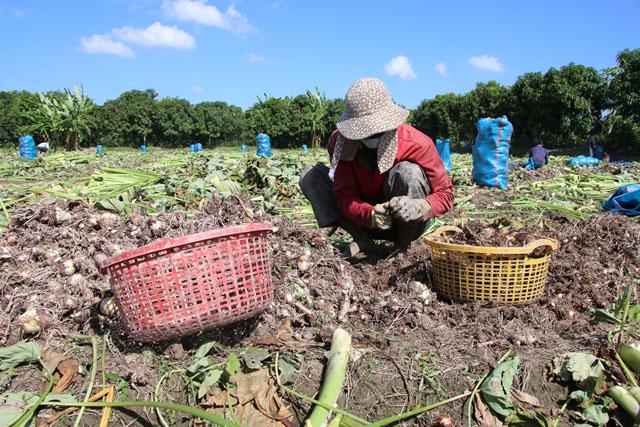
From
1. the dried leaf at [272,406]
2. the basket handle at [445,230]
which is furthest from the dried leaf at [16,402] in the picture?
the basket handle at [445,230]

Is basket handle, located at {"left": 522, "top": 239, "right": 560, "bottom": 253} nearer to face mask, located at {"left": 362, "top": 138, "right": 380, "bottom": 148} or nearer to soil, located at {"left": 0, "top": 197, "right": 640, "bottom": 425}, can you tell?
soil, located at {"left": 0, "top": 197, "right": 640, "bottom": 425}

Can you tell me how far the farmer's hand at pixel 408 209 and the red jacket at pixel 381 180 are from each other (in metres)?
0.08

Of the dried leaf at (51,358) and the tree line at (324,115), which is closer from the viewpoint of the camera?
the dried leaf at (51,358)

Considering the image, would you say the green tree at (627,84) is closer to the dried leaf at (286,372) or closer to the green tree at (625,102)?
the green tree at (625,102)

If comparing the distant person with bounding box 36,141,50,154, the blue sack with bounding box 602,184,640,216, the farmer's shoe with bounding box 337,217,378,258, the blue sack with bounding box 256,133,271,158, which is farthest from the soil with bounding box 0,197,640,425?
the distant person with bounding box 36,141,50,154

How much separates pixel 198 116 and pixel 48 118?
26.7 metres

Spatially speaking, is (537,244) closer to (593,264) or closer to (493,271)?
(493,271)

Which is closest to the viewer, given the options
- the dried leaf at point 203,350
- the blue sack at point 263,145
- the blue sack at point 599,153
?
the dried leaf at point 203,350

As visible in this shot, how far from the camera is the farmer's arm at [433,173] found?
109 inches

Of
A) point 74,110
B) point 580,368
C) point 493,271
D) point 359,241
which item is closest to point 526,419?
point 580,368

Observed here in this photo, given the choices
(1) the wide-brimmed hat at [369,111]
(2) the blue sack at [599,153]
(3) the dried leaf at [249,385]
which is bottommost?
(2) the blue sack at [599,153]

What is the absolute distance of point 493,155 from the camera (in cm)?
720

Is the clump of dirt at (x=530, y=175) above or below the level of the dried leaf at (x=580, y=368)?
below

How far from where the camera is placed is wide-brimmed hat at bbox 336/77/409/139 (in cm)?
256
